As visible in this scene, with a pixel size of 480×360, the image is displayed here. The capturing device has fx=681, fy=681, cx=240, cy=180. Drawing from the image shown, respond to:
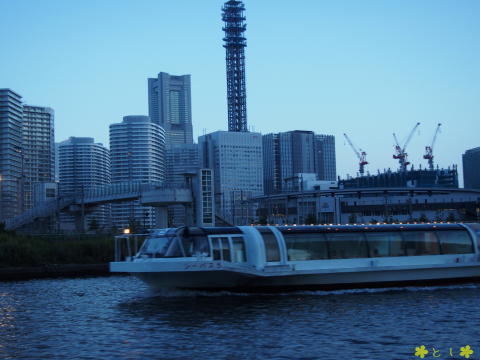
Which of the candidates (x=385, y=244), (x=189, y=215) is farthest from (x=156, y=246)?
(x=189, y=215)

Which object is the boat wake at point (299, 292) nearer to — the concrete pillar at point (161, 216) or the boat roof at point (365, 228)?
the boat roof at point (365, 228)

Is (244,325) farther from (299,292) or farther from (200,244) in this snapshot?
(299,292)

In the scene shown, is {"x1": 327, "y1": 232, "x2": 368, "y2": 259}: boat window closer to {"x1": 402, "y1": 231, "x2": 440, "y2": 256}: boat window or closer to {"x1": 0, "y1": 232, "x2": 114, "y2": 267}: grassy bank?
{"x1": 402, "y1": 231, "x2": 440, "y2": 256}: boat window

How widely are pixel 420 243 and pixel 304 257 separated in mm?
8246

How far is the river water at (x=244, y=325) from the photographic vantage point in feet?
75.8

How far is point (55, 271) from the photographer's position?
68875 mm

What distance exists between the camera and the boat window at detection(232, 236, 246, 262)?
37.8 m

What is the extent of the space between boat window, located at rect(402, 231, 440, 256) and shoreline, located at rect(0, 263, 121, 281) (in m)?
33.3

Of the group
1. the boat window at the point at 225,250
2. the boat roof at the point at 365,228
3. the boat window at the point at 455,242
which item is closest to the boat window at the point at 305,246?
the boat roof at the point at 365,228

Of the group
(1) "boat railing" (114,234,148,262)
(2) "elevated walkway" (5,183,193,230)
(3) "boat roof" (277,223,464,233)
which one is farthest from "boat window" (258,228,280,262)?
(2) "elevated walkway" (5,183,193,230)

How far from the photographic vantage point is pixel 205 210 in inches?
3590

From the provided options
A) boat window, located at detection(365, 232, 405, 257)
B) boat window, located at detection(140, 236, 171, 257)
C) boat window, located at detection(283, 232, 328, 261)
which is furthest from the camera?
boat window, located at detection(365, 232, 405, 257)

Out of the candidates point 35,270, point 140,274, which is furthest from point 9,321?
point 35,270

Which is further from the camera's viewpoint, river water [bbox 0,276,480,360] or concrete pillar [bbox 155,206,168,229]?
concrete pillar [bbox 155,206,168,229]
